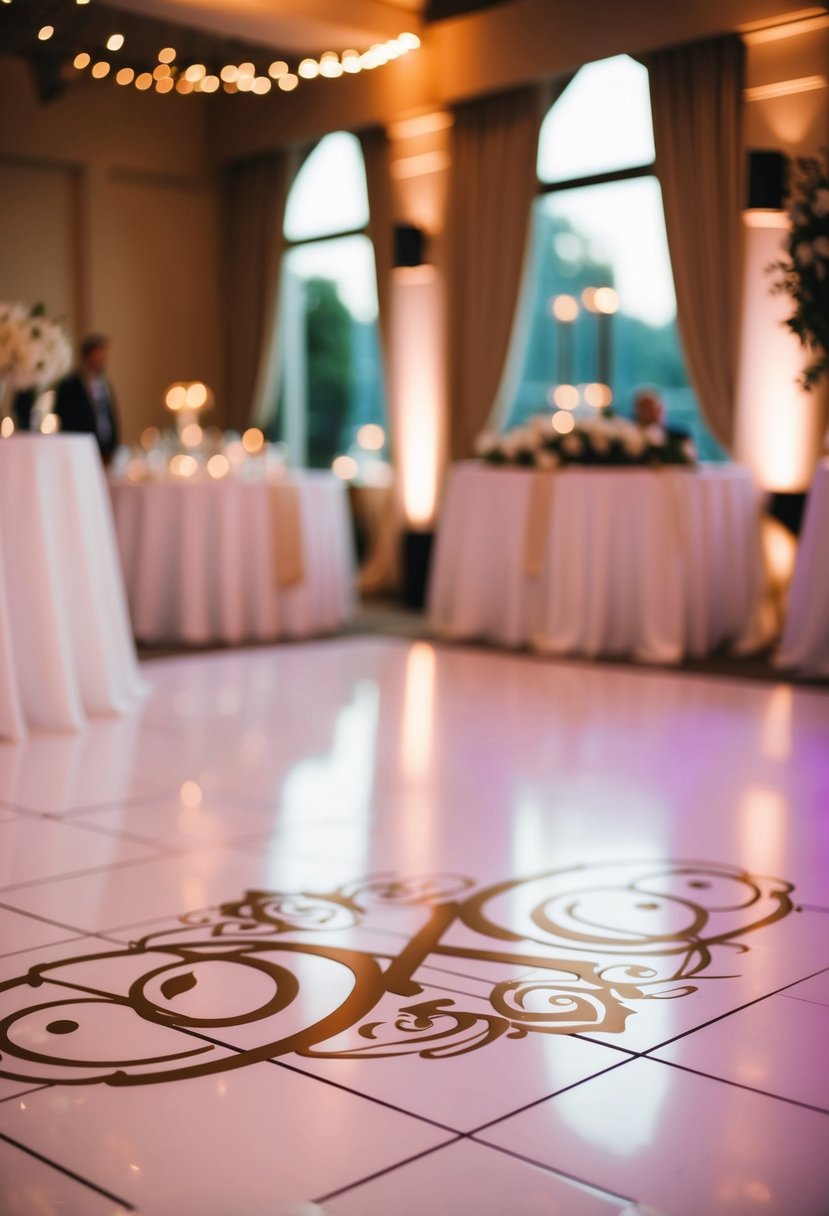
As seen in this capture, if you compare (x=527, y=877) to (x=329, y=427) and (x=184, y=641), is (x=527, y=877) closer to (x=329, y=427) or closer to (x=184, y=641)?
(x=184, y=641)

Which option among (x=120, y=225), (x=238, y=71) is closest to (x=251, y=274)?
(x=120, y=225)

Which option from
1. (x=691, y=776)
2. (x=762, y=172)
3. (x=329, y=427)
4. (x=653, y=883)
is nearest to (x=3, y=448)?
(x=691, y=776)

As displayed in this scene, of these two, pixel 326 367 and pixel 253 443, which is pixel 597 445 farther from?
pixel 326 367

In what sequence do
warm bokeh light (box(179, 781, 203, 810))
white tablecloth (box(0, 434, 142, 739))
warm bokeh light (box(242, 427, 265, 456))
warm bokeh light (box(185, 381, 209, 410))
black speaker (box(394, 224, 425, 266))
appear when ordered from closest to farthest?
warm bokeh light (box(179, 781, 203, 810))
white tablecloth (box(0, 434, 142, 739))
warm bokeh light (box(185, 381, 209, 410))
warm bokeh light (box(242, 427, 265, 456))
black speaker (box(394, 224, 425, 266))

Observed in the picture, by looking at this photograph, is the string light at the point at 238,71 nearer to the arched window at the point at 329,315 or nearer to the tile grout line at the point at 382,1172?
the arched window at the point at 329,315

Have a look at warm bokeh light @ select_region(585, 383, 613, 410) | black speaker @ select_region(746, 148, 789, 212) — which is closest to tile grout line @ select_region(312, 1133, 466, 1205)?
black speaker @ select_region(746, 148, 789, 212)

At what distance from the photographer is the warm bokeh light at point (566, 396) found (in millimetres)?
9078

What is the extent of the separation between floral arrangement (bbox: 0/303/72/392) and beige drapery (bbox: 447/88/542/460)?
14.6 ft

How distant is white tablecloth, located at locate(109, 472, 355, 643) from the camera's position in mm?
7457

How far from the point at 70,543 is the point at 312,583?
290 cm

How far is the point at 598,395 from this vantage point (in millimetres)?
8938

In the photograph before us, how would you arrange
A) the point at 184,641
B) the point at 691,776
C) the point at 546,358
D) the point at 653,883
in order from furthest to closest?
the point at 546,358
the point at 184,641
the point at 691,776
the point at 653,883

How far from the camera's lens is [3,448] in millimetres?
4930

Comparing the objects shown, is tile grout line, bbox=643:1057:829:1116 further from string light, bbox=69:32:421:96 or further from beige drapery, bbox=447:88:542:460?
beige drapery, bbox=447:88:542:460
